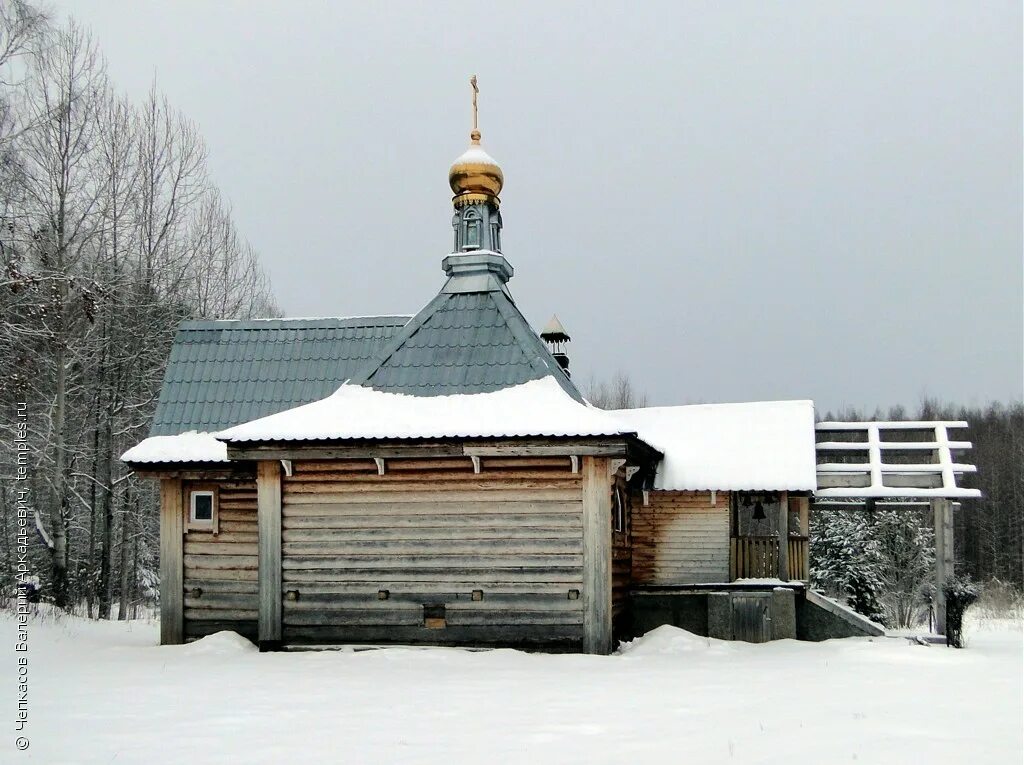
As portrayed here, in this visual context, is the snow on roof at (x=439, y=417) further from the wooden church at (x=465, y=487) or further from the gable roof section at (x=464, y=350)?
the gable roof section at (x=464, y=350)

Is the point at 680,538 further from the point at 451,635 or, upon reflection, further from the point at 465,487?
the point at 451,635

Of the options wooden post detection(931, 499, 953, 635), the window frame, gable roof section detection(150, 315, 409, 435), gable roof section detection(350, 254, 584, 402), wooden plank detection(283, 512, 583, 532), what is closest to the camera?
wooden plank detection(283, 512, 583, 532)

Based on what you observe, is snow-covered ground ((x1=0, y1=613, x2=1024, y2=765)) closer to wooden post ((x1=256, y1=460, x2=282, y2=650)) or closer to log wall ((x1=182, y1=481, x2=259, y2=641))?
wooden post ((x1=256, y1=460, x2=282, y2=650))

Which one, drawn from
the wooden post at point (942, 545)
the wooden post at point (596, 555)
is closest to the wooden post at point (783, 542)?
the wooden post at point (942, 545)

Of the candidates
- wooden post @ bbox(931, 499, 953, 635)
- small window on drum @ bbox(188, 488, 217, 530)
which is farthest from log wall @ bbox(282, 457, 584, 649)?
wooden post @ bbox(931, 499, 953, 635)

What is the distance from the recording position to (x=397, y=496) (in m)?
14.4

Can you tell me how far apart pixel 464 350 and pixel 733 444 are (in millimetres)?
5304

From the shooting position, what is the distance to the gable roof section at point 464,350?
1495cm

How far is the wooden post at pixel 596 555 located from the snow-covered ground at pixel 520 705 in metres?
0.43

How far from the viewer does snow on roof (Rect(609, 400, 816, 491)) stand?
55.4ft

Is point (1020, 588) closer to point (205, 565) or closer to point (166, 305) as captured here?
point (166, 305)

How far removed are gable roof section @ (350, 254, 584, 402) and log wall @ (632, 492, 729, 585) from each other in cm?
277

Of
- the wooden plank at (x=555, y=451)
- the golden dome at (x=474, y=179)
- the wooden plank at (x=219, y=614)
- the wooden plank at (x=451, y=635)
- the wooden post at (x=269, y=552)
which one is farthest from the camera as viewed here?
the golden dome at (x=474, y=179)

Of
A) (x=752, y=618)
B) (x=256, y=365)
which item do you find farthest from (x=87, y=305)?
(x=752, y=618)
